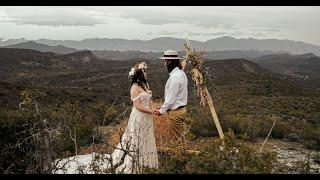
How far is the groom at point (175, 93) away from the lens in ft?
19.7

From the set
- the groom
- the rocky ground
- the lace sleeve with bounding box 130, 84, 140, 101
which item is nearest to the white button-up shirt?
the groom

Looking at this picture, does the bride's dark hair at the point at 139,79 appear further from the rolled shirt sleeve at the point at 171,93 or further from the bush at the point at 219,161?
the bush at the point at 219,161

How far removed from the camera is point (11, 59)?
74.1 m

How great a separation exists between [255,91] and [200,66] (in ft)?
88.6

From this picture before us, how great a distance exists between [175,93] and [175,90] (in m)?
0.05

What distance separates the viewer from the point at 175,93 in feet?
20.0

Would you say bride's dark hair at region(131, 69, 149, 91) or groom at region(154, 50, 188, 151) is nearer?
groom at region(154, 50, 188, 151)

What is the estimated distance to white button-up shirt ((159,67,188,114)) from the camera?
6.01 meters

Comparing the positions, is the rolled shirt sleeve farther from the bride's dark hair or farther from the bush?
the bush

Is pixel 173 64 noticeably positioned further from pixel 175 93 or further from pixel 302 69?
pixel 302 69

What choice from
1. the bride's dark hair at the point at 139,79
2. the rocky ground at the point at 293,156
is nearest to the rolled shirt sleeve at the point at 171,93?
the bride's dark hair at the point at 139,79

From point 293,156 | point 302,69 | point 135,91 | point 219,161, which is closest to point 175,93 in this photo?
point 135,91
